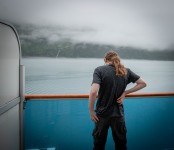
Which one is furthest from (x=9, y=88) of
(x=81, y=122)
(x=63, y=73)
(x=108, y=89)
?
(x=81, y=122)

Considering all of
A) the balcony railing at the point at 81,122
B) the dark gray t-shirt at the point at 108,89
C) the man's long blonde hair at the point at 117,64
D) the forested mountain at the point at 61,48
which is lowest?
the balcony railing at the point at 81,122

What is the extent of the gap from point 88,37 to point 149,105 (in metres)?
1.33

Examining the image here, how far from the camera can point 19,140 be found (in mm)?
2637

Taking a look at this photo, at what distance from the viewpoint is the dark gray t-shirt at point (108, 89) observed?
241 centimetres

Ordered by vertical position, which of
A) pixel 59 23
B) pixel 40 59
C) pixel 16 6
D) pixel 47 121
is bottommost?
pixel 47 121

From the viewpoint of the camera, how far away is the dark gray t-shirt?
7.90ft

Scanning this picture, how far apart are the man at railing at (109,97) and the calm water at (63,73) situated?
2.61 feet

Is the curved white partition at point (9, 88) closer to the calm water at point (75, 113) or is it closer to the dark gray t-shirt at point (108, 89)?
the calm water at point (75, 113)

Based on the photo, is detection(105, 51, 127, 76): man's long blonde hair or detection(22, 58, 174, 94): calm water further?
detection(22, 58, 174, 94): calm water

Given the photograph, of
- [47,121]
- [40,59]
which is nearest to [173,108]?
[47,121]

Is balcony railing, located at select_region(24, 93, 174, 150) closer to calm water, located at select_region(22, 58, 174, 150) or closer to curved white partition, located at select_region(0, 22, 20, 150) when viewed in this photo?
calm water, located at select_region(22, 58, 174, 150)

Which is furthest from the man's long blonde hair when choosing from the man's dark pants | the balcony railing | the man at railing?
the balcony railing

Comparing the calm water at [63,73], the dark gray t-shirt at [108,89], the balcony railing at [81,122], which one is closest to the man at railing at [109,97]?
the dark gray t-shirt at [108,89]

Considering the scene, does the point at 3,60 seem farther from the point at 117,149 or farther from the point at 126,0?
the point at 126,0
